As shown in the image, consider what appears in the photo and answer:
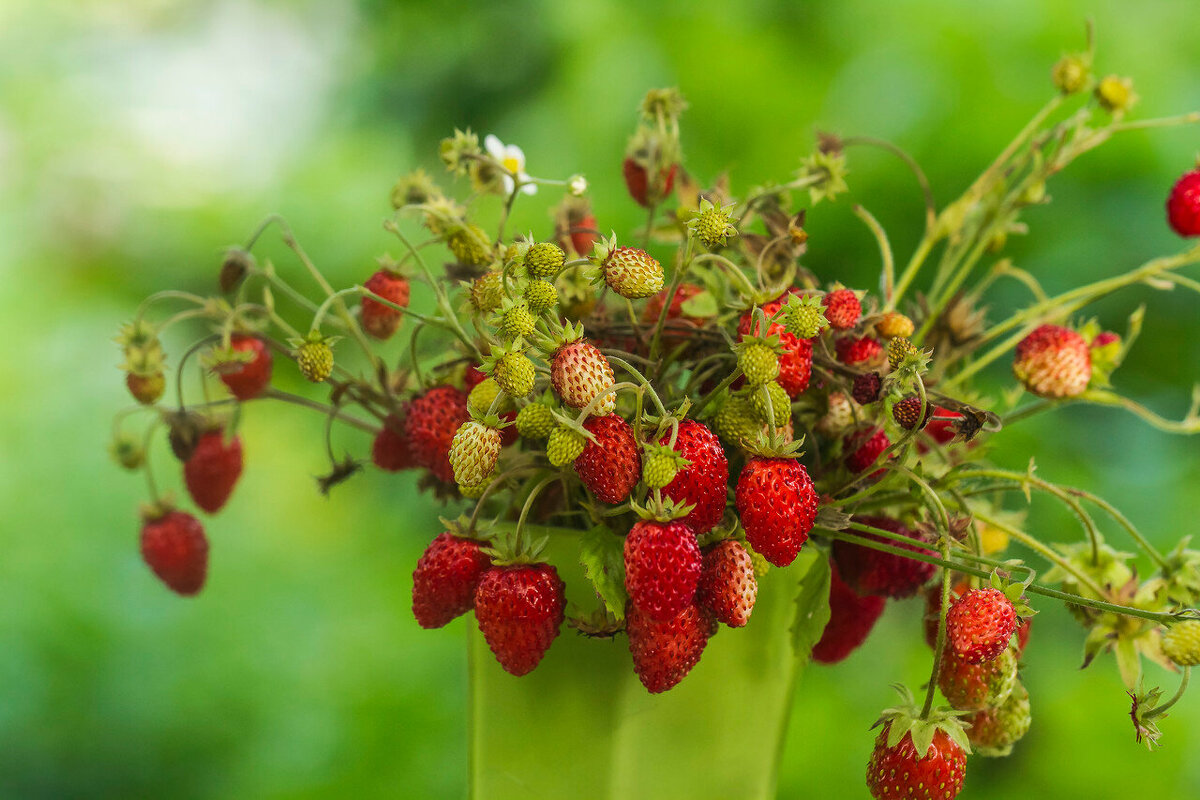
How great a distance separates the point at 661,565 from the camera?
0.57 metres

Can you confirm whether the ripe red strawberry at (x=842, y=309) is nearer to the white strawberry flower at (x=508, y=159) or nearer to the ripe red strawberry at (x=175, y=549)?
the white strawberry flower at (x=508, y=159)

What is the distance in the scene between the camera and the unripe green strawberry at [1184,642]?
0.66 m

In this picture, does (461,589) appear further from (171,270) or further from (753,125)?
(171,270)

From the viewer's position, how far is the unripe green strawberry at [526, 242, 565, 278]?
590 millimetres

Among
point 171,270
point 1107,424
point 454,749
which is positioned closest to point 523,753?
Result: point 454,749

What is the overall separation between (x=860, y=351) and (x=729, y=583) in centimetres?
19

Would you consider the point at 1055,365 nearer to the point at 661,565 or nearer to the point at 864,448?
the point at 864,448

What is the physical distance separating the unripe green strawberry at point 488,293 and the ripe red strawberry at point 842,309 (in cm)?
20

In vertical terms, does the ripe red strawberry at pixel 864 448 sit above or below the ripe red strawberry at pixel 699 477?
above

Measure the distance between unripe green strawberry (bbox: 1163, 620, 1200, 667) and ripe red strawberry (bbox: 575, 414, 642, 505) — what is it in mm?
352

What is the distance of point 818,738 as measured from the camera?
1.63 meters

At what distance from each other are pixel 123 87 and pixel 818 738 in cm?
165

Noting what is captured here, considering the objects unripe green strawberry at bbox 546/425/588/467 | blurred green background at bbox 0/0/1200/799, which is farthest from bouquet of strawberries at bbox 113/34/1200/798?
blurred green background at bbox 0/0/1200/799

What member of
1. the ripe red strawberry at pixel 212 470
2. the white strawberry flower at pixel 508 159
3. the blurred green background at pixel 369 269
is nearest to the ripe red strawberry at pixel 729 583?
the white strawberry flower at pixel 508 159
